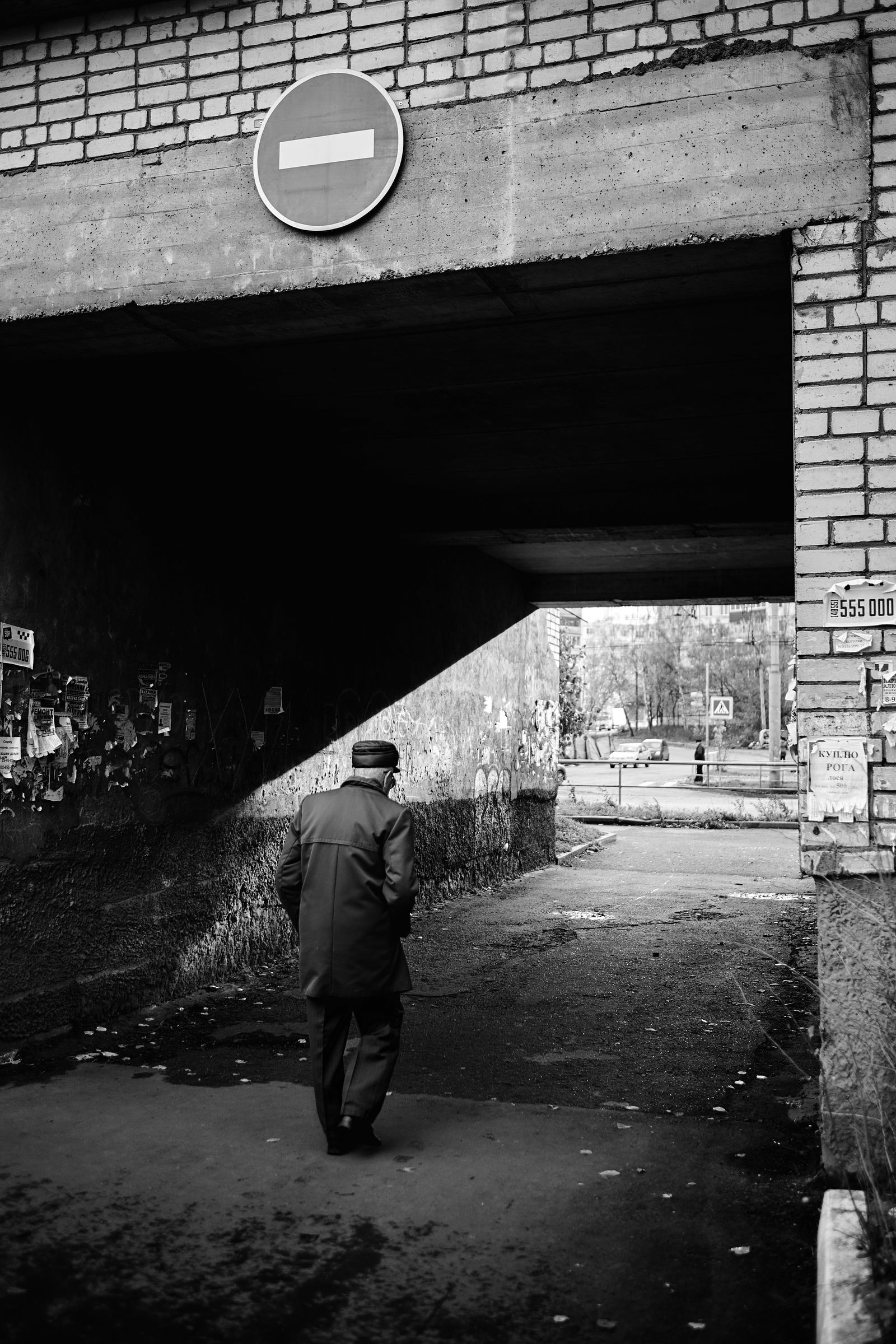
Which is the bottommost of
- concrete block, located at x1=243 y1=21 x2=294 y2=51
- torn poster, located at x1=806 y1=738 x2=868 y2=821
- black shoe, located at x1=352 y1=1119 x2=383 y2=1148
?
black shoe, located at x1=352 y1=1119 x2=383 y2=1148

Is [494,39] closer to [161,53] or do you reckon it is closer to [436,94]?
[436,94]

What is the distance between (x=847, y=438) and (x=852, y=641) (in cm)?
79

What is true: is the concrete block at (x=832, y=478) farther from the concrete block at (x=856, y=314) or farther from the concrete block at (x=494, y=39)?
the concrete block at (x=494, y=39)

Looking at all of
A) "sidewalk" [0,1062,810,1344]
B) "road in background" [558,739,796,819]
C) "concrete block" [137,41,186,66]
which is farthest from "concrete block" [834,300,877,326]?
"road in background" [558,739,796,819]

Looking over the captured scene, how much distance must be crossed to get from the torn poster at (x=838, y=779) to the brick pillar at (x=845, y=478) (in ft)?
0.09

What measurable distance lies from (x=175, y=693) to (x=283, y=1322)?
186 inches

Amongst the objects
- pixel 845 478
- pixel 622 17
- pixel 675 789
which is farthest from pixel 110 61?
pixel 675 789

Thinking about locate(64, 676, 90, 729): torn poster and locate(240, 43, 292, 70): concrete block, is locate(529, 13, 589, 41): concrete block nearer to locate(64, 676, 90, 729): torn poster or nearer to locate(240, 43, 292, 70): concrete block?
locate(240, 43, 292, 70): concrete block

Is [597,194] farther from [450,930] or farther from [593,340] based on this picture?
[450,930]

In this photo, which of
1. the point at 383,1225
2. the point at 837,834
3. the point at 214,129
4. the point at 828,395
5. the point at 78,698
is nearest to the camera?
the point at 383,1225

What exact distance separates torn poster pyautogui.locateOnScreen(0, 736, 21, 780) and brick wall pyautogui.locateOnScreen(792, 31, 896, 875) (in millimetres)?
4013

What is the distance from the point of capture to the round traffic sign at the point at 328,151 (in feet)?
16.0

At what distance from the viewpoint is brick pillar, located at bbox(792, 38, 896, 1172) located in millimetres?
→ 4223

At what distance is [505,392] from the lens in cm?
709
